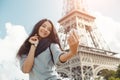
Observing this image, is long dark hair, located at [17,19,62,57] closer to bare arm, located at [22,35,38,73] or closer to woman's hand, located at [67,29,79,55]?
bare arm, located at [22,35,38,73]


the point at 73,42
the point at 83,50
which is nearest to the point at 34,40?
the point at 73,42

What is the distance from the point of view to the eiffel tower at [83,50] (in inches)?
924

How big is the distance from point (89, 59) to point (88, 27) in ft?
19.1

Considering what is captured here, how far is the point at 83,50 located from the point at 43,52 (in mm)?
21831

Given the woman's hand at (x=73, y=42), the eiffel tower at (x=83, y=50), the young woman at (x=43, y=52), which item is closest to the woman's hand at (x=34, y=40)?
the young woman at (x=43, y=52)

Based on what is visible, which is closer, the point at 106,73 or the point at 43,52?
the point at 43,52

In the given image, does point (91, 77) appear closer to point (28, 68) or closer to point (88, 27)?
point (88, 27)

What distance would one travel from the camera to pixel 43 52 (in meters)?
2.06

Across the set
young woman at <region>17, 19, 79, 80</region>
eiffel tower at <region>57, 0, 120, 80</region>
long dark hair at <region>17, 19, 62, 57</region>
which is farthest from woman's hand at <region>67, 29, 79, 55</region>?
eiffel tower at <region>57, 0, 120, 80</region>

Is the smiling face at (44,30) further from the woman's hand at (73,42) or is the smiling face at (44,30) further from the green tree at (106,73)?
the green tree at (106,73)

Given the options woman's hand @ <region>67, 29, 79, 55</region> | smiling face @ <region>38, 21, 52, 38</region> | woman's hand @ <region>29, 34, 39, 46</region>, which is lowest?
woman's hand @ <region>67, 29, 79, 55</region>

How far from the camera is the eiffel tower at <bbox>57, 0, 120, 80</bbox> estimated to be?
23469 millimetres

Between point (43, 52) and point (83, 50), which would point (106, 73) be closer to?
point (83, 50)

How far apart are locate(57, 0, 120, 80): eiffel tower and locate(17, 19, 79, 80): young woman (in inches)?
703
